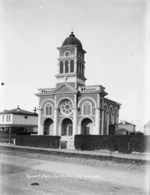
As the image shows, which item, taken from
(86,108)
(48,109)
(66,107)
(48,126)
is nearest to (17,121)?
(48,126)

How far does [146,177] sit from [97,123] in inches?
1048

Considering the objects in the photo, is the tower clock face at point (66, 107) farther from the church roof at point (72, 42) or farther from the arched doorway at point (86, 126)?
the church roof at point (72, 42)

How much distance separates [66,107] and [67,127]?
366cm

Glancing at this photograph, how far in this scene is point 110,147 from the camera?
30234mm

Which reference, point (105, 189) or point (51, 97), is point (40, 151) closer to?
point (105, 189)

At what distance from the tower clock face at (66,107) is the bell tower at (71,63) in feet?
11.7

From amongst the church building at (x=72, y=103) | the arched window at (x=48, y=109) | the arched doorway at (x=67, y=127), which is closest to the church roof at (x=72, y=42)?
the church building at (x=72, y=103)

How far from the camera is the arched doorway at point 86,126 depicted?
147ft

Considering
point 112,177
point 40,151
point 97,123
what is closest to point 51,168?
point 112,177

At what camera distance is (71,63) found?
4925 centimetres

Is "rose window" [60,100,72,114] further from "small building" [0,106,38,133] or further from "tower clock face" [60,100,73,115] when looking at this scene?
"small building" [0,106,38,133]

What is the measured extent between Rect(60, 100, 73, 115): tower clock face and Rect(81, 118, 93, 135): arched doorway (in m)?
3.21

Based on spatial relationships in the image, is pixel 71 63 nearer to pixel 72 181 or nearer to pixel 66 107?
pixel 66 107

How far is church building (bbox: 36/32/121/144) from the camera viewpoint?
44.2 meters
